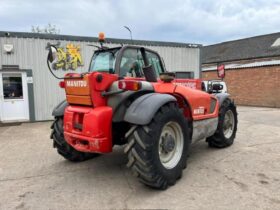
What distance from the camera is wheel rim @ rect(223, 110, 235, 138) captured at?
20.5 ft

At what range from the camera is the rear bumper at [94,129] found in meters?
3.64

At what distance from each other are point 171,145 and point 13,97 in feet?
29.7

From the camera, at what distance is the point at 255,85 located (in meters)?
18.0

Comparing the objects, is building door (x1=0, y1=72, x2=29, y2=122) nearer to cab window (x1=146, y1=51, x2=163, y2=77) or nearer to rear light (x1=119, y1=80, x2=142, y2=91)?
cab window (x1=146, y1=51, x2=163, y2=77)

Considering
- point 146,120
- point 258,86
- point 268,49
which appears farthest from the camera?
point 268,49

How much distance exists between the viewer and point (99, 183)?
13.6 feet

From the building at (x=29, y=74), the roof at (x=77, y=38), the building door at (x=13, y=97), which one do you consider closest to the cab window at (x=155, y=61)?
the roof at (x=77, y=38)

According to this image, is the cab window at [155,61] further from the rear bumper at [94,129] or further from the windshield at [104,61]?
the rear bumper at [94,129]

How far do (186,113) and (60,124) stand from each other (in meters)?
2.30

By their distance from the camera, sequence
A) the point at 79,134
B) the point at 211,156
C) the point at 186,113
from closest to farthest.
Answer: the point at 79,134, the point at 186,113, the point at 211,156

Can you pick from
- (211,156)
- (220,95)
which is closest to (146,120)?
(211,156)

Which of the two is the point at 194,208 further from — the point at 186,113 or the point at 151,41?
the point at 151,41

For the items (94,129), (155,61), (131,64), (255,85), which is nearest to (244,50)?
(255,85)

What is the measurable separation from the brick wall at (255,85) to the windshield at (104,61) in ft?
48.8
